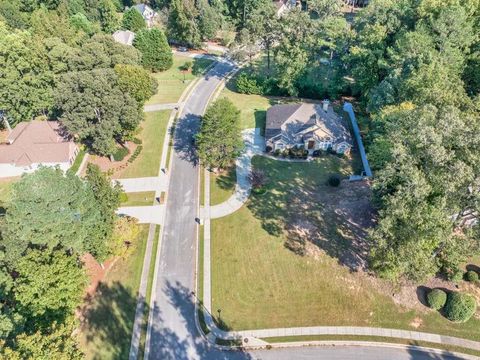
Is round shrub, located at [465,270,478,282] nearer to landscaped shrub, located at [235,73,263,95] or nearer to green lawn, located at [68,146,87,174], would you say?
landscaped shrub, located at [235,73,263,95]

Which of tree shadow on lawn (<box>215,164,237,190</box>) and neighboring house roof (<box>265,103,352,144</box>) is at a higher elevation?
neighboring house roof (<box>265,103,352,144</box>)

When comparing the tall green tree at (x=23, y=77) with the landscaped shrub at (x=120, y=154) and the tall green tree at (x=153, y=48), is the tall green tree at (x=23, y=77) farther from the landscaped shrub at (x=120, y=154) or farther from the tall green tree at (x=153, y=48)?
the tall green tree at (x=153, y=48)

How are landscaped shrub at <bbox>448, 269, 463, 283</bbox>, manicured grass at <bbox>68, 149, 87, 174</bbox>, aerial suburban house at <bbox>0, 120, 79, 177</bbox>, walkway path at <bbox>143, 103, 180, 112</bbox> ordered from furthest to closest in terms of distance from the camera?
walkway path at <bbox>143, 103, 180, 112</bbox>
manicured grass at <bbox>68, 149, 87, 174</bbox>
aerial suburban house at <bbox>0, 120, 79, 177</bbox>
landscaped shrub at <bbox>448, 269, 463, 283</bbox>

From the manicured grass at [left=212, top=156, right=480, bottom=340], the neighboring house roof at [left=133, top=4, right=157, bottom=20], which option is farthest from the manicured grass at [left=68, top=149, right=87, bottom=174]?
the neighboring house roof at [left=133, top=4, right=157, bottom=20]

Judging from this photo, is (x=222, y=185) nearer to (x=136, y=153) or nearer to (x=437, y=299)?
(x=136, y=153)

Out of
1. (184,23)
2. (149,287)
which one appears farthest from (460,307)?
(184,23)

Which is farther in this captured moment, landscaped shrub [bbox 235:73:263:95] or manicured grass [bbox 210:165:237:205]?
landscaped shrub [bbox 235:73:263:95]
